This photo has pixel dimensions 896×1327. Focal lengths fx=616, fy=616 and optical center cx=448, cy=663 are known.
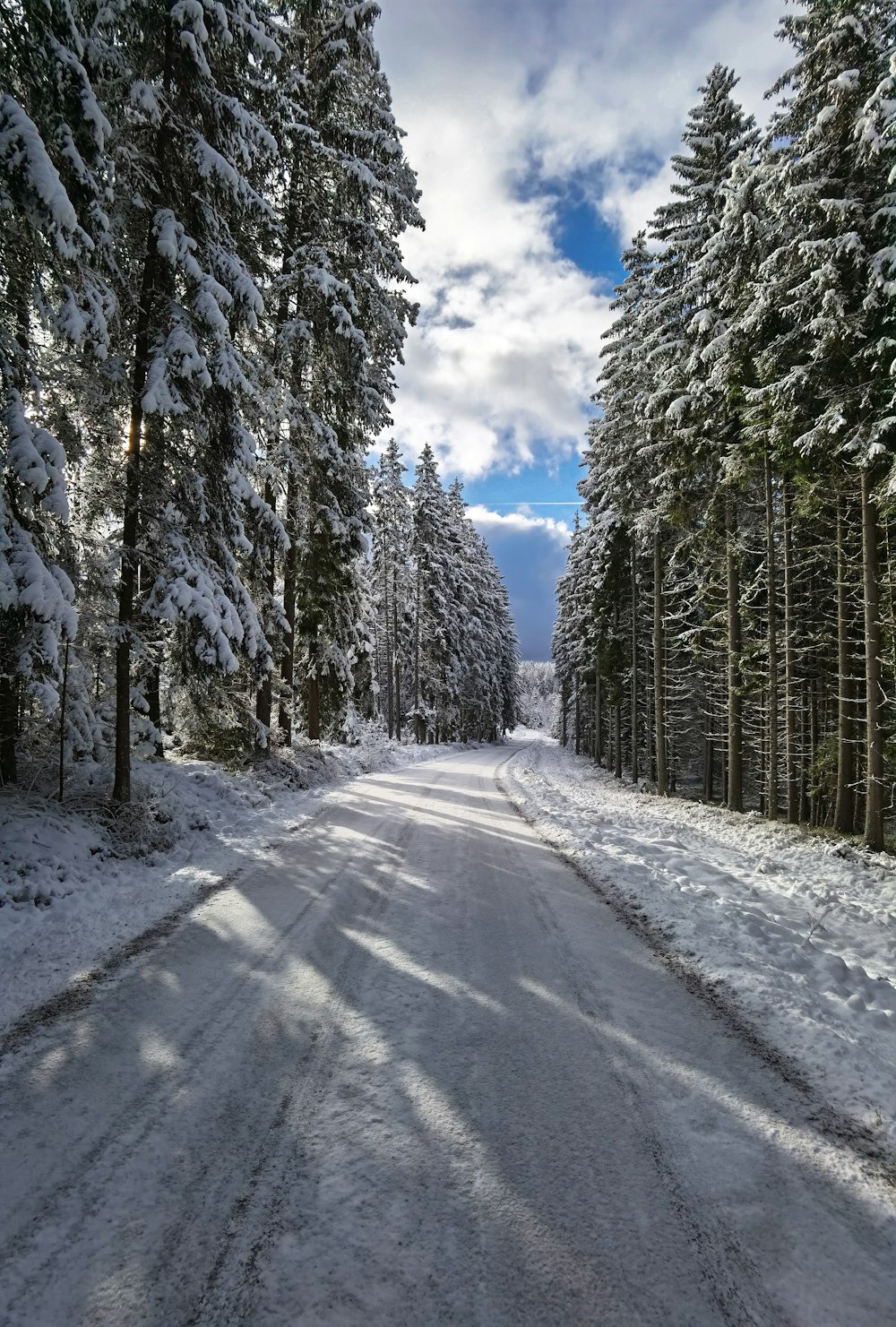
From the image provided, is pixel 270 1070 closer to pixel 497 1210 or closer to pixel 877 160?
pixel 497 1210

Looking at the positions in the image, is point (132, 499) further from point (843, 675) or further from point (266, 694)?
point (843, 675)

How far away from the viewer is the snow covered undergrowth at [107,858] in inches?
212

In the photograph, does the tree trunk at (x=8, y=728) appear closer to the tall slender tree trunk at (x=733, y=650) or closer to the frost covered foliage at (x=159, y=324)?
the frost covered foliage at (x=159, y=324)

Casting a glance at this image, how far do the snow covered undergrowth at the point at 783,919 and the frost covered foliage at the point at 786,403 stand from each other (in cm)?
234

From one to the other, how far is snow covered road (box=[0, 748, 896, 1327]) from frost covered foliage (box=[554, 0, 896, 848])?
9.32 meters

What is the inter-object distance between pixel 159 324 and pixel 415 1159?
1069 centimetres

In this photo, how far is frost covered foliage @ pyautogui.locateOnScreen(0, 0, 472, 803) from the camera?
6590 mm

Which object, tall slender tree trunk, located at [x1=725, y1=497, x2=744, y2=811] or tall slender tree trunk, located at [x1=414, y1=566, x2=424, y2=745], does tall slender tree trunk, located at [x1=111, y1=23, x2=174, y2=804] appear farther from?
tall slender tree trunk, located at [x1=414, y1=566, x2=424, y2=745]

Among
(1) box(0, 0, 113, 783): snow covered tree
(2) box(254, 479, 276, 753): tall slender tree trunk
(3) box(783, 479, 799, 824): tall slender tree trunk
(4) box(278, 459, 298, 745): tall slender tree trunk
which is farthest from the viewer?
(4) box(278, 459, 298, 745): tall slender tree trunk

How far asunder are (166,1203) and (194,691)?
9227 millimetres

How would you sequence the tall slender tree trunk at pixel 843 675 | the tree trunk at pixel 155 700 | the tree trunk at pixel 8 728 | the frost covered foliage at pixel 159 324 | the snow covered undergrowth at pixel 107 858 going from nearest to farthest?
1. the snow covered undergrowth at pixel 107 858
2. the frost covered foliage at pixel 159 324
3. the tree trunk at pixel 8 728
4. the tall slender tree trunk at pixel 843 675
5. the tree trunk at pixel 155 700

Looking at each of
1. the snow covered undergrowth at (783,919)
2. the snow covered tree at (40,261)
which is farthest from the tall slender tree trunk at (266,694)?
the snow covered tree at (40,261)

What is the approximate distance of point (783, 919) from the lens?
6.90 m

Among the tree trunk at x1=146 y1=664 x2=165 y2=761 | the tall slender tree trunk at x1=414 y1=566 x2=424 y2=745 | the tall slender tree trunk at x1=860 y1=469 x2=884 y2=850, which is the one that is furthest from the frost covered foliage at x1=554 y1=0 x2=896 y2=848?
the tall slender tree trunk at x1=414 y1=566 x2=424 y2=745
